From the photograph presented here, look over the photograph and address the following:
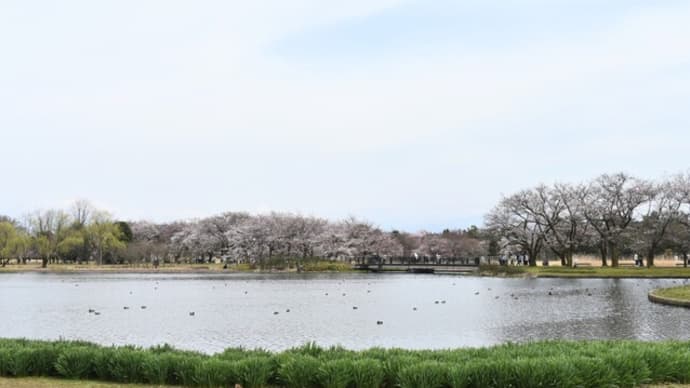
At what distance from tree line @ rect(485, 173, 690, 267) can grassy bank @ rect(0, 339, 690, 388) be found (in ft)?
224

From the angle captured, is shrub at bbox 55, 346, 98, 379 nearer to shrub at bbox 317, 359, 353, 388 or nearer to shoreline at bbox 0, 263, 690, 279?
shrub at bbox 317, 359, 353, 388

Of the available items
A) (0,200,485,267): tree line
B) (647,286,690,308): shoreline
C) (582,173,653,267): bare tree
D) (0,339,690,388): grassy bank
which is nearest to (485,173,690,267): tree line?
(582,173,653,267): bare tree

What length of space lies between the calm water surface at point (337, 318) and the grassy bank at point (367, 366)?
9.47 metres

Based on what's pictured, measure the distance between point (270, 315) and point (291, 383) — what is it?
73.4 ft

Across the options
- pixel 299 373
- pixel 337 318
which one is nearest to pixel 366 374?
pixel 299 373

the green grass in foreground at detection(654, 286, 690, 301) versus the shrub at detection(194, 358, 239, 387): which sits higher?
the shrub at detection(194, 358, 239, 387)

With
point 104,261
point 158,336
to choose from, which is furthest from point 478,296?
point 104,261

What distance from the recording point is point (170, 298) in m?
45.8

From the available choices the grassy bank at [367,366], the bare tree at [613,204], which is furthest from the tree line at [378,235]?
the grassy bank at [367,366]

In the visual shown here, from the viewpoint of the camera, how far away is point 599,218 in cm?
7994

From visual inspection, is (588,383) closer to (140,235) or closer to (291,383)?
(291,383)

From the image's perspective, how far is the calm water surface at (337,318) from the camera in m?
24.7

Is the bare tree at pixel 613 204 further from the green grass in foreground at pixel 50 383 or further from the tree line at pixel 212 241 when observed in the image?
the green grass in foreground at pixel 50 383

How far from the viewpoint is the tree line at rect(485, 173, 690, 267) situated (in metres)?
75.6
